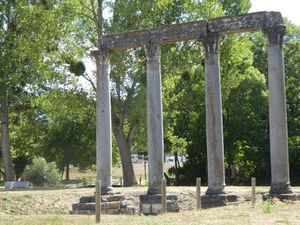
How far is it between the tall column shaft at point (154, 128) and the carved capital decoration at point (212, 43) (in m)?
2.29

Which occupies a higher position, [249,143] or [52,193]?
[249,143]

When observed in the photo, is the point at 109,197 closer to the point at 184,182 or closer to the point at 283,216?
the point at 283,216

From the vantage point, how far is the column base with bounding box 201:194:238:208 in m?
21.4

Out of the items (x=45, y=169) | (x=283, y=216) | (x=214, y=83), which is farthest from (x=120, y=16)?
(x=283, y=216)

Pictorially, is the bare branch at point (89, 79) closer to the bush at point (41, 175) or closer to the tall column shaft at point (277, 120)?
the bush at point (41, 175)

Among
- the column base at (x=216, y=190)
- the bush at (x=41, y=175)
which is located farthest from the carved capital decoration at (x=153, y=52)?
the bush at (x=41, y=175)

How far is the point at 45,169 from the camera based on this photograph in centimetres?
3881

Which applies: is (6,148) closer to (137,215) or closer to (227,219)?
(137,215)

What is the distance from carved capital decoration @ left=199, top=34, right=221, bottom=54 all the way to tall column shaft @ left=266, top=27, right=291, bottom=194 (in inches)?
87.1

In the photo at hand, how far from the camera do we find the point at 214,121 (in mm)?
22297

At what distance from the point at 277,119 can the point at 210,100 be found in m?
2.85

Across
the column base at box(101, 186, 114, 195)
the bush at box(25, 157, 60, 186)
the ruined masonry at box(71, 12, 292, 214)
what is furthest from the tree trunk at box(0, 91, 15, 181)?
the column base at box(101, 186, 114, 195)

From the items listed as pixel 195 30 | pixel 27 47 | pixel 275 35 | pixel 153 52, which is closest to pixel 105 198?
pixel 153 52

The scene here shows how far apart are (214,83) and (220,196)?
4557 millimetres
